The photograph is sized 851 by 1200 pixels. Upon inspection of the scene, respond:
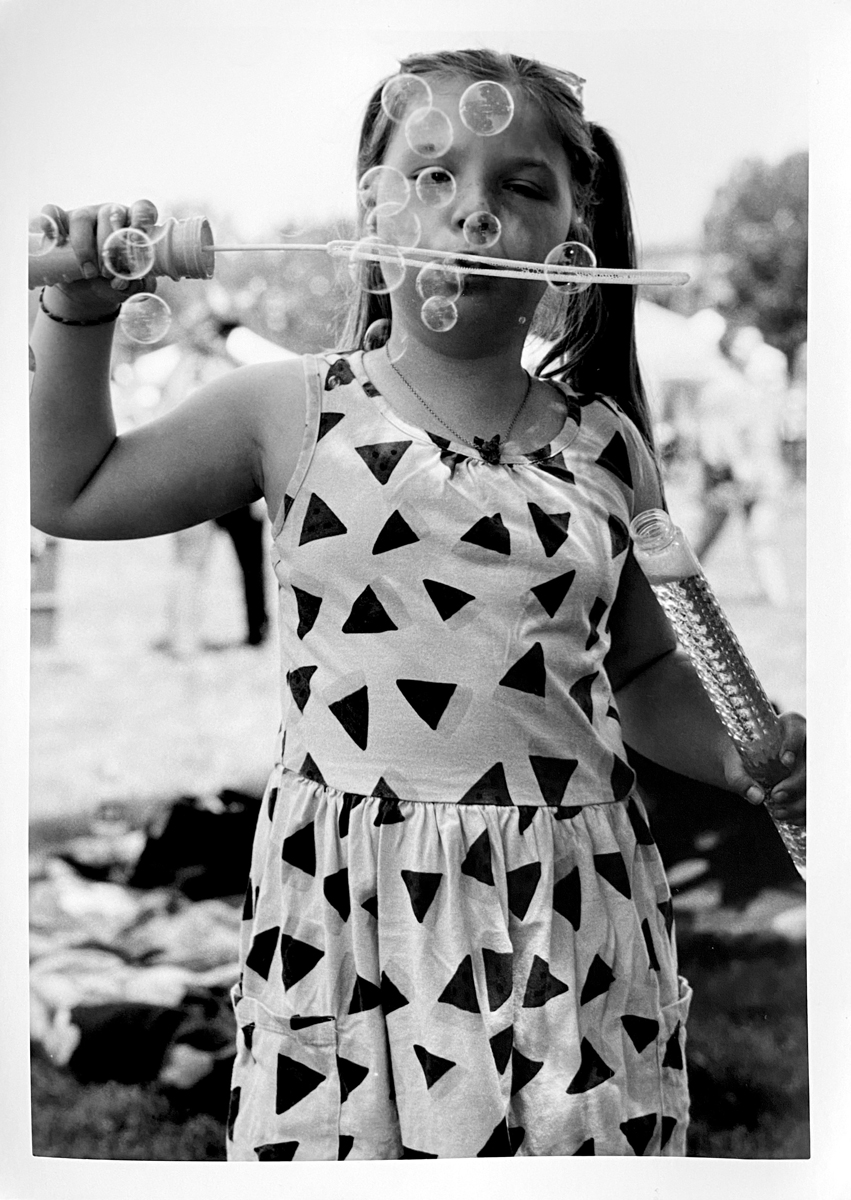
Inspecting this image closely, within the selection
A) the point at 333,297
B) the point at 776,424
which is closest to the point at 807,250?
the point at 776,424

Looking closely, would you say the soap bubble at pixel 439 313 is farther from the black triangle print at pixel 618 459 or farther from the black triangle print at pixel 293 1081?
the black triangle print at pixel 293 1081

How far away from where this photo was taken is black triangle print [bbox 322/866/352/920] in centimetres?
103

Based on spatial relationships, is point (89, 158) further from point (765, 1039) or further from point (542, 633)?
point (765, 1039)

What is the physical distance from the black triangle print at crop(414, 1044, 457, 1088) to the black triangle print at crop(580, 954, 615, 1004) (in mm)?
129

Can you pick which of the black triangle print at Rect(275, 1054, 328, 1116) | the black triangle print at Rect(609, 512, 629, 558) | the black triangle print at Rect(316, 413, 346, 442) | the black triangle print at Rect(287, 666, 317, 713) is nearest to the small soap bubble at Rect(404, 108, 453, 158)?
the black triangle print at Rect(316, 413, 346, 442)

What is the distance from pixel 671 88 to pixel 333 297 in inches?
14.3

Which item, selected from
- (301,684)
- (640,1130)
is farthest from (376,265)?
(640,1130)

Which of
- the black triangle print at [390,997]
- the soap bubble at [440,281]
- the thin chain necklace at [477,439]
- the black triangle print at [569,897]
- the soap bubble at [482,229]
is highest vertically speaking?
the soap bubble at [482,229]

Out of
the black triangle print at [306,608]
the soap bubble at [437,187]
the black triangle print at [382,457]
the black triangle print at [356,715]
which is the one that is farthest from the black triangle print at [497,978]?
the soap bubble at [437,187]

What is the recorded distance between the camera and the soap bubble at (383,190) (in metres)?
1.06

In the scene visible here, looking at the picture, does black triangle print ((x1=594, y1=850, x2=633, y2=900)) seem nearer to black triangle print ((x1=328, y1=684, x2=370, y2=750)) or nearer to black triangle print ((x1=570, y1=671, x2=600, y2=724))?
black triangle print ((x1=570, y1=671, x2=600, y2=724))

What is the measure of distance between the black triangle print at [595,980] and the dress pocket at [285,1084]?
8.7 inches

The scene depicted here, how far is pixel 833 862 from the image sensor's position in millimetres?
1171

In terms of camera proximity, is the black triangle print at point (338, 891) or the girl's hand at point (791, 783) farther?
the girl's hand at point (791, 783)
